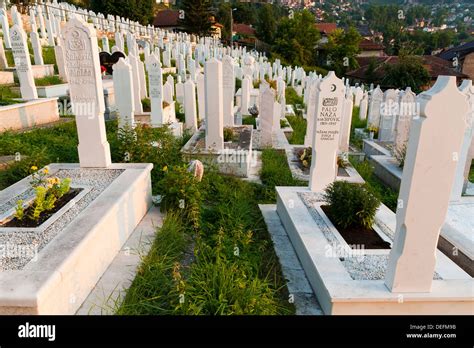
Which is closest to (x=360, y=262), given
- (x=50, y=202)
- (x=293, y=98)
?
(x=50, y=202)

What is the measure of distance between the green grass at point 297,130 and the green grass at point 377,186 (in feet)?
7.86

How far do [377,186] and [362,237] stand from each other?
12.3ft

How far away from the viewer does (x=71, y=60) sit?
5383 millimetres

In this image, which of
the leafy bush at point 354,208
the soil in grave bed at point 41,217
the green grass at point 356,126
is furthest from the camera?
the green grass at point 356,126

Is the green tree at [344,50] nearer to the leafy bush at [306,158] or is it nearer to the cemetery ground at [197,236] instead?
the leafy bush at [306,158]

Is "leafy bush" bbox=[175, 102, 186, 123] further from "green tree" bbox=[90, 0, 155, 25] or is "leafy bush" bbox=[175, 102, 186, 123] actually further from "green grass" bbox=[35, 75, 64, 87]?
"green tree" bbox=[90, 0, 155, 25]

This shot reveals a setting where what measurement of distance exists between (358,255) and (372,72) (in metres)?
37.7

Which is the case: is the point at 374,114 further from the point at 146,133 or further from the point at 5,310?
the point at 5,310

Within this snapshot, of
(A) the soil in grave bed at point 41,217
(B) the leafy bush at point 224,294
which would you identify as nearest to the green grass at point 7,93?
(A) the soil in grave bed at point 41,217

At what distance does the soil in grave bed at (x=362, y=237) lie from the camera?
4617 millimetres

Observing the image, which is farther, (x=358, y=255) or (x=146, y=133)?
(x=146, y=133)

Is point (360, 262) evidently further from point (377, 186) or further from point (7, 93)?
point (7, 93)

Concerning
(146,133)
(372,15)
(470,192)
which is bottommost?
(470,192)
